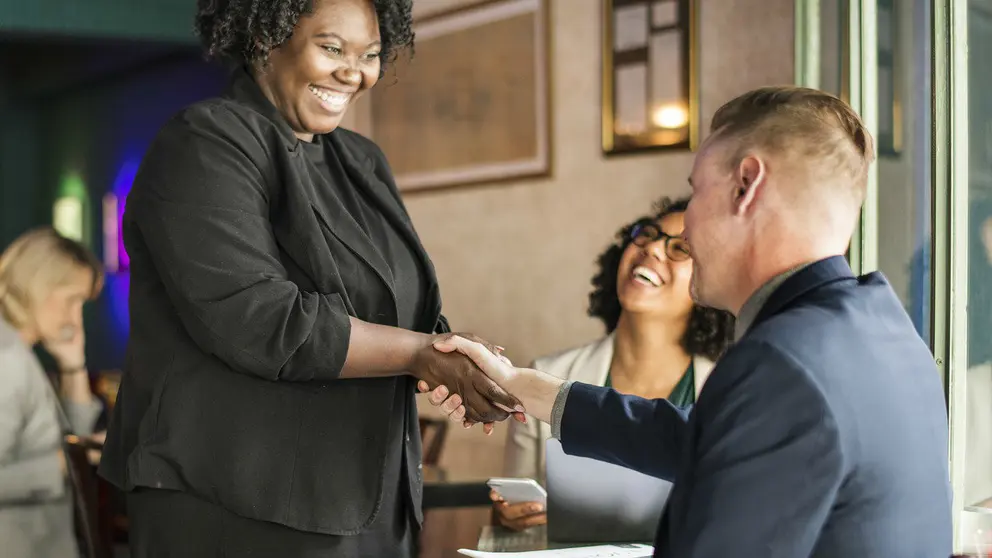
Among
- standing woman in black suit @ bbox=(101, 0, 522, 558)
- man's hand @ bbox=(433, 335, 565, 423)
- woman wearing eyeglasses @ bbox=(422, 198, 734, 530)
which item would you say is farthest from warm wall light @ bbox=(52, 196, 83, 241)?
man's hand @ bbox=(433, 335, 565, 423)

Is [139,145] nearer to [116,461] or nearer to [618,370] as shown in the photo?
[618,370]

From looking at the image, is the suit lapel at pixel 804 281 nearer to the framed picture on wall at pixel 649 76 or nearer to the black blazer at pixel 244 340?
the black blazer at pixel 244 340

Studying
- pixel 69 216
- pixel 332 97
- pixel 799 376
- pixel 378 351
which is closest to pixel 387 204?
pixel 332 97

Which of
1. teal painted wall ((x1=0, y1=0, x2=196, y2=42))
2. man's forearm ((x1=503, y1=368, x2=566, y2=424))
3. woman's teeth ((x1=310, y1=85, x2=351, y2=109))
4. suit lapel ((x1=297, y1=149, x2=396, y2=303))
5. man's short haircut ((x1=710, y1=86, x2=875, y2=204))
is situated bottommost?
man's forearm ((x1=503, y1=368, x2=566, y2=424))

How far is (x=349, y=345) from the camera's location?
157cm

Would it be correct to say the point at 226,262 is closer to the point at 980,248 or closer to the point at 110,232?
the point at 980,248

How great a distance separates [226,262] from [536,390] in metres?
0.52

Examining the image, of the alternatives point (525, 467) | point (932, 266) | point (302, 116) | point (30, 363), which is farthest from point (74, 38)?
point (932, 266)

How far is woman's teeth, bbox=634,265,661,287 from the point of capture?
2.78m

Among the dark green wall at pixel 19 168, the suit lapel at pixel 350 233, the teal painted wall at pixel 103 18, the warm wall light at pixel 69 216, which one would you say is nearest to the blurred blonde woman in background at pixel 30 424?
the teal painted wall at pixel 103 18

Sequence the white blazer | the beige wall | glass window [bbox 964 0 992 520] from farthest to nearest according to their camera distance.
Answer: the beige wall
the white blazer
glass window [bbox 964 0 992 520]

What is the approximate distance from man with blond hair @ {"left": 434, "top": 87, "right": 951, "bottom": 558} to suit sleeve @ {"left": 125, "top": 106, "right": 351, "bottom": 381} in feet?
1.95

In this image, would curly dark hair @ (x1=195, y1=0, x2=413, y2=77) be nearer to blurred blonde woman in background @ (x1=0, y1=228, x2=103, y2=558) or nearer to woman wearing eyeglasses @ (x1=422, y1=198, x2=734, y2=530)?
woman wearing eyeglasses @ (x1=422, y1=198, x2=734, y2=530)

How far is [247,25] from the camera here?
1688 mm
